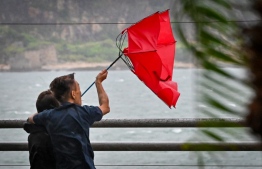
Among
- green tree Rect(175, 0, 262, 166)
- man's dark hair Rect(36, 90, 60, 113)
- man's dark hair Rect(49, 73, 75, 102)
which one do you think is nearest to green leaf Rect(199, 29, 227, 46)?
green tree Rect(175, 0, 262, 166)

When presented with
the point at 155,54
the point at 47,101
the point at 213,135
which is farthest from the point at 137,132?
the point at 213,135

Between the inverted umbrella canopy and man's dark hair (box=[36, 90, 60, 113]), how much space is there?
3.62 feet

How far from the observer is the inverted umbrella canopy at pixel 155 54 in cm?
464

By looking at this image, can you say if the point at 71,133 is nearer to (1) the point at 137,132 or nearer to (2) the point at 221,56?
(2) the point at 221,56

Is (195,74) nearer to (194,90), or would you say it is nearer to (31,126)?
(194,90)

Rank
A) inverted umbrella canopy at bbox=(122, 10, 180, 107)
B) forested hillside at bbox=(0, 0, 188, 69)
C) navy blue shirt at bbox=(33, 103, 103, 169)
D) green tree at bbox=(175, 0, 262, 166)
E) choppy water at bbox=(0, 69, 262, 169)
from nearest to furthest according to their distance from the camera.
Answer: green tree at bbox=(175, 0, 262, 166), choppy water at bbox=(0, 69, 262, 169), forested hillside at bbox=(0, 0, 188, 69), navy blue shirt at bbox=(33, 103, 103, 169), inverted umbrella canopy at bbox=(122, 10, 180, 107)

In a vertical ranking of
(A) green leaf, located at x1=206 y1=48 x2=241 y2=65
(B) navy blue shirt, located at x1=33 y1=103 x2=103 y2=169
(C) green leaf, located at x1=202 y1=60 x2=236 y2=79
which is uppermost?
(A) green leaf, located at x1=206 y1=48 x2=241 y2=65

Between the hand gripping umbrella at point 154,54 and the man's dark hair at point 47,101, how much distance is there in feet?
3.64

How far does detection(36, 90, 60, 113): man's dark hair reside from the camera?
3.58 meters

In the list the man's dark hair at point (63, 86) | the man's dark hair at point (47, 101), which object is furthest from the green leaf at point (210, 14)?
the man's dark hair at point (47, 101)

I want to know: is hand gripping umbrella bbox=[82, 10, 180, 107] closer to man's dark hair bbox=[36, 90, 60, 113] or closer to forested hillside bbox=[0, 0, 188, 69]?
forested hillside bbox=[0, 0, 188, 69]

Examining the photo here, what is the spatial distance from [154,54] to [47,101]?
1.45 meters

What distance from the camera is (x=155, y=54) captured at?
4.90 m

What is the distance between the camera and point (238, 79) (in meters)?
0.87
